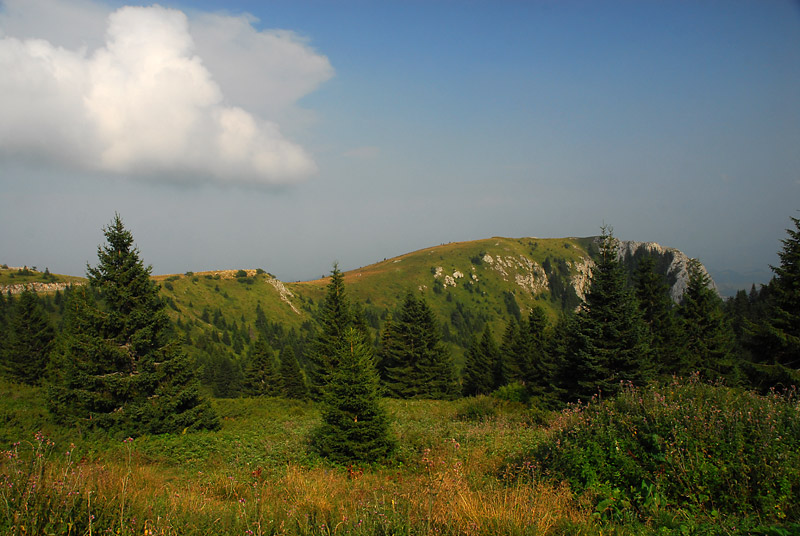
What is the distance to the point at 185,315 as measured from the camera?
431 feet

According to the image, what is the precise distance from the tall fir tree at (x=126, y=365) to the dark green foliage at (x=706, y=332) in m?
32.7

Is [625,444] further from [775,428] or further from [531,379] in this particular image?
[531,379]

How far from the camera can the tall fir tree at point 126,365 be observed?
56.8 ft

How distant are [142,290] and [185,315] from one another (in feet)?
422

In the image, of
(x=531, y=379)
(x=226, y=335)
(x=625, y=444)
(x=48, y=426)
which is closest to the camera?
(x=625, y=444)

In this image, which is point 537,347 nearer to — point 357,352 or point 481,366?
point 481,366

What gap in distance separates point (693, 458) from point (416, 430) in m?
11.0

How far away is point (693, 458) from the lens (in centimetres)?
589

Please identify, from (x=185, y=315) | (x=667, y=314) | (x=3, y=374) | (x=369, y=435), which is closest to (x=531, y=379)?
(x=667, y=314)

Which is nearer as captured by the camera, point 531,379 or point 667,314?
point 667,314

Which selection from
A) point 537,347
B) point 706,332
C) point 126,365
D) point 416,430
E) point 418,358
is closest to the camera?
point 416,430

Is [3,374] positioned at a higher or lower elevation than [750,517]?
lower

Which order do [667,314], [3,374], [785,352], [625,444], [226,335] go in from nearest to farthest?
[625,444] < [785,352] < [667,314] < [3,374] < [226,335]

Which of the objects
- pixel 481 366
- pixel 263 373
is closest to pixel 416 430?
pixel 481 366
